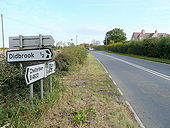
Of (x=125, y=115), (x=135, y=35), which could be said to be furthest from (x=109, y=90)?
(x=135, y=35)

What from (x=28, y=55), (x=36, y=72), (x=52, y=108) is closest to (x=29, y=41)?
(x=28, y=55)

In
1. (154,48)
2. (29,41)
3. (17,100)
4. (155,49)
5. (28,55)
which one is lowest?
(17,100)

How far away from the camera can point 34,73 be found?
11.6ft

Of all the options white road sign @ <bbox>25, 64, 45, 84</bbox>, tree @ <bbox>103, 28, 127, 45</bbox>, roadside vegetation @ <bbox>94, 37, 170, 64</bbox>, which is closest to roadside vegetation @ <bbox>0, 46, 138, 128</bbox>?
white road sign @ <bbox>25, 64, 45, 84</bbox>

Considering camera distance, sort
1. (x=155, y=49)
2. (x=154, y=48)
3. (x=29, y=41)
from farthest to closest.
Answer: (x=154, y=48) < (x=155, y=49) < (x=29, y=41)

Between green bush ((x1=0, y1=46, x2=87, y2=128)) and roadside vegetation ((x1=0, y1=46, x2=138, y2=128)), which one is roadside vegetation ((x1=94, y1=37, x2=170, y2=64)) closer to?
roadside vegetation ((x1=0, y1=46, x2=138, y2=128))

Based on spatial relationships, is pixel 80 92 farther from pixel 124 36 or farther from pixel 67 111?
pixel 124 36

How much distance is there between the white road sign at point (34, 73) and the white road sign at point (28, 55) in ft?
0.90

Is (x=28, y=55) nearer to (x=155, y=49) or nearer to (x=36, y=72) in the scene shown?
(x=36, y=72)

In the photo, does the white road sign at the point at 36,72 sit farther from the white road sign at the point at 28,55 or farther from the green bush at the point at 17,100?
the green bush at the point at 17,100

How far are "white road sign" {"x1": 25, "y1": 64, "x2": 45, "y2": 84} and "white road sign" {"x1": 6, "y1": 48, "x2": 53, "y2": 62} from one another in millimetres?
273

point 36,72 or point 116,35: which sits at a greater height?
point 116,35

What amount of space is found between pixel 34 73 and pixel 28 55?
1.89 ft

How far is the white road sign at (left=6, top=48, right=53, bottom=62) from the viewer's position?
3764mm
